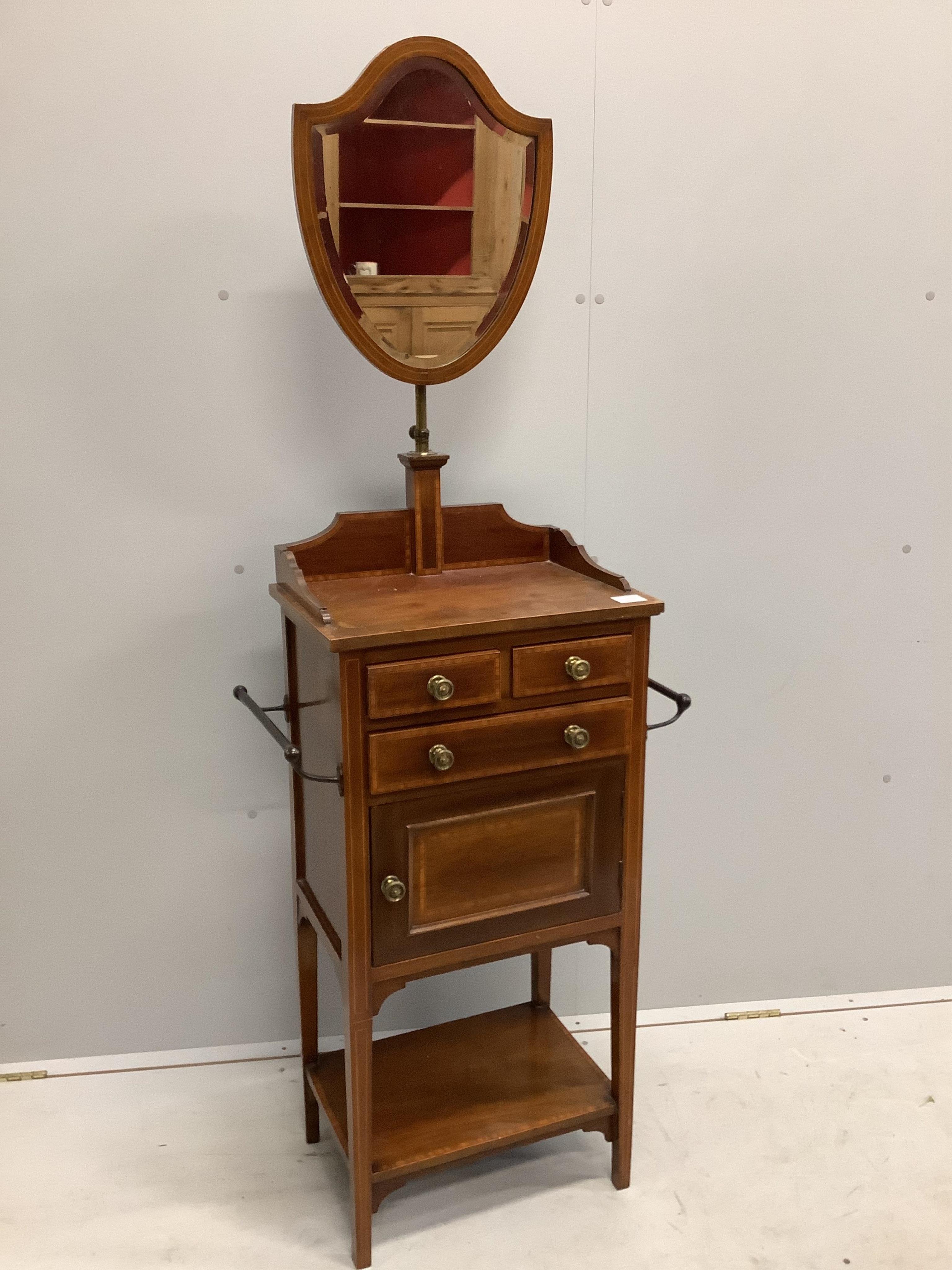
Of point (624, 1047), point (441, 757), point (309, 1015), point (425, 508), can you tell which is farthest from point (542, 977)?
point (425, 508)

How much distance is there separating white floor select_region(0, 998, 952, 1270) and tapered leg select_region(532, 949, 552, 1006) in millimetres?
201

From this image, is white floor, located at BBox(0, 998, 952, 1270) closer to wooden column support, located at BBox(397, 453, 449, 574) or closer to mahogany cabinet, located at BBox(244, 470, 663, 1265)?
mahogany cabinet, located at BBox(244, 470, 663, 1265)

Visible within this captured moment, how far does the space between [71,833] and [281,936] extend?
0.47 meters

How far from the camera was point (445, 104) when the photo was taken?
1.72 meters

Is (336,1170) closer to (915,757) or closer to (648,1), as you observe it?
(915,757)

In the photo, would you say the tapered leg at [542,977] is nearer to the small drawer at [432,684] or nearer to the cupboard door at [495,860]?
the cupboard door at [495,860]

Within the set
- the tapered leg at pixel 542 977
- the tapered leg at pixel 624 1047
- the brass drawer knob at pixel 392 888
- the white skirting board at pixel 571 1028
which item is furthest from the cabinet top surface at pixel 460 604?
the white skirting board at pixel 571 1028

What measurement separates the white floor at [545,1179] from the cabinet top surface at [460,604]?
1.06m

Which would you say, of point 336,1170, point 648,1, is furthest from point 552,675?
point 648,1

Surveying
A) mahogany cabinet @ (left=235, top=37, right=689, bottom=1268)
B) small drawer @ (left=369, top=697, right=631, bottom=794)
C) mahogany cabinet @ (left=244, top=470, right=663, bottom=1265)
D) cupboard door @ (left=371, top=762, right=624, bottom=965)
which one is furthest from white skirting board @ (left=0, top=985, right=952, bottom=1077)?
small drawer @ (left=369, top=697, right=631, bottom=794)

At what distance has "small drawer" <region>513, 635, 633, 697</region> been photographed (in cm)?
167

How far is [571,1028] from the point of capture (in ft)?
7.86

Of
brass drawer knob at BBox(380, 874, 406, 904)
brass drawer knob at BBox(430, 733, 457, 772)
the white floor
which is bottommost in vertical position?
the white floor

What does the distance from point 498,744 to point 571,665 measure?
0.55 ft
